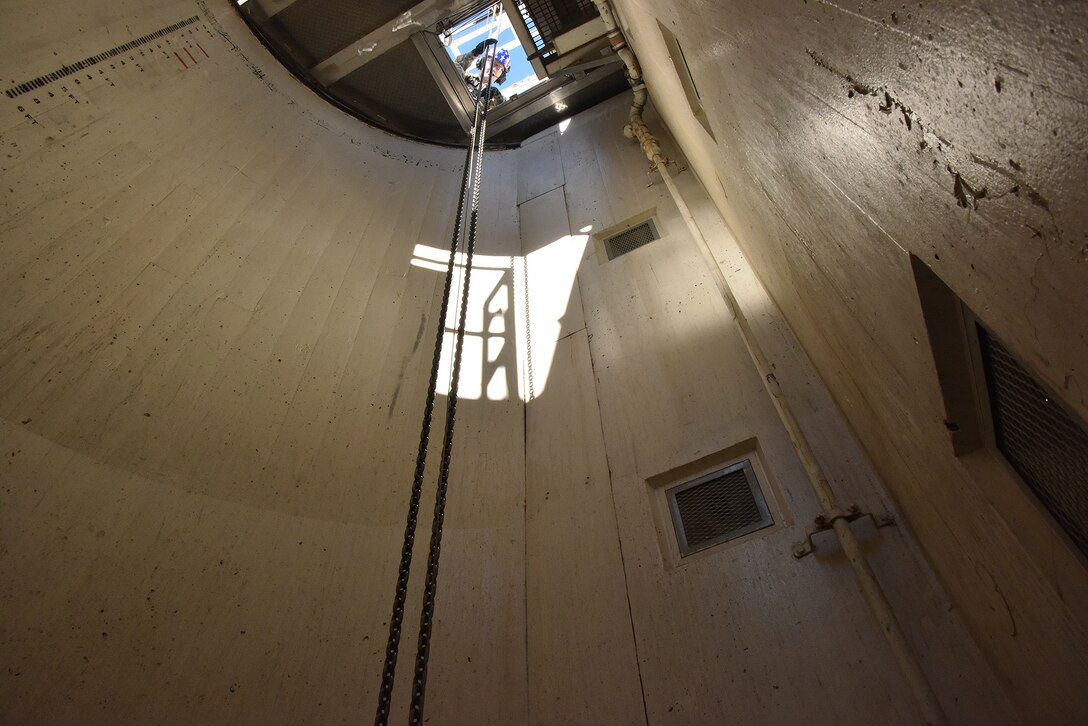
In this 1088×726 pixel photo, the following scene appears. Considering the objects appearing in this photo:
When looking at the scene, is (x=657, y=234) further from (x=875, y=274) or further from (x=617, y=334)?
(x=875, y=274)

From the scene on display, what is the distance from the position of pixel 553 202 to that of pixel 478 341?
5.65ft

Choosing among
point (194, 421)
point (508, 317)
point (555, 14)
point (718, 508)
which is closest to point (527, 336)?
point (508, 317)

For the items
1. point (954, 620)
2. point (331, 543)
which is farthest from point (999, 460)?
point (331, 543)

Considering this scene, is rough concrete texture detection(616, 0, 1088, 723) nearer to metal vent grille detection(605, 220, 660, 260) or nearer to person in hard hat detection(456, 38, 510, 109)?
metal vent grille detection(605, 220, 660, 260)

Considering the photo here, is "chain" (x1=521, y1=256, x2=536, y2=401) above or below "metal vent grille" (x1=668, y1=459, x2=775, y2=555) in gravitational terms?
above

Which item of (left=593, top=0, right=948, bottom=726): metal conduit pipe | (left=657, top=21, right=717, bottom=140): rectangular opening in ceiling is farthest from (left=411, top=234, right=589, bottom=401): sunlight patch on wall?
(left=657, top=21, right=717, bottom=140): rectangular opening in ceiling

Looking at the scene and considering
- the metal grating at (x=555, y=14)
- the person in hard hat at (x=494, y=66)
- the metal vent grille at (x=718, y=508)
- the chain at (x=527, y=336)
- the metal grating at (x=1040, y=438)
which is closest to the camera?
the metal grating at (x=1040, y=438)

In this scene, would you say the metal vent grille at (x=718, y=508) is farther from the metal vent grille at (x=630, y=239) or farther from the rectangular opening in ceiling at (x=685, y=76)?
the metal vent grille at (x=630, y=239)

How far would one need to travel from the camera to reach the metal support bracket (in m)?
1.78

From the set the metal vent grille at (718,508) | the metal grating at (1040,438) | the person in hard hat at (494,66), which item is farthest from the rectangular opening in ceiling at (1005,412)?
the person in hard hat at (494,66)

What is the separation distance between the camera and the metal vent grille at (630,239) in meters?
3.56

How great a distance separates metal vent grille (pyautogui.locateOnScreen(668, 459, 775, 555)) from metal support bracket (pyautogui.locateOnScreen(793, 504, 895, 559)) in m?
0.17

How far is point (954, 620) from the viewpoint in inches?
59.7

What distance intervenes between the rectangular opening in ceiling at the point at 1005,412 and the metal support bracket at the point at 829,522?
0.88 m
